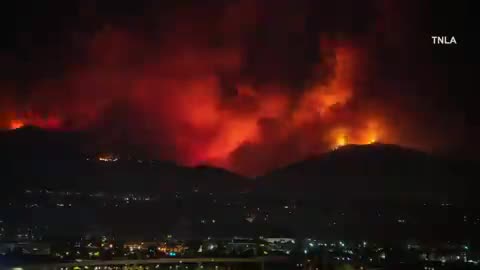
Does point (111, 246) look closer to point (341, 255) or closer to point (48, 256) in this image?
point (48, 256)

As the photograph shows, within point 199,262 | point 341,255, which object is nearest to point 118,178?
point 199,262

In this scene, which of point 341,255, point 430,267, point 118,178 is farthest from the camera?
point 118,178

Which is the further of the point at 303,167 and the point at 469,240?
the point at 303,167

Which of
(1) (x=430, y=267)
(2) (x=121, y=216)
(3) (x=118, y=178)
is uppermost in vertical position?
(3) (x=118, y=178)

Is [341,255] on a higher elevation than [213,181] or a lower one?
lower

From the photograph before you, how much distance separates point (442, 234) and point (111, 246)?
15992 mm

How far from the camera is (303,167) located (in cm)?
5088

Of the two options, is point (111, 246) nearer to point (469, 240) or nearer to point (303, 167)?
point (469, 240)

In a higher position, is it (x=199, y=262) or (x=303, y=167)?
(x=303, y=167)

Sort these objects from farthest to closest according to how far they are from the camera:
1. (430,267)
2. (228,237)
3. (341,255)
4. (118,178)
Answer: (118,178)
(228,237)
(341,255)
(430,267)

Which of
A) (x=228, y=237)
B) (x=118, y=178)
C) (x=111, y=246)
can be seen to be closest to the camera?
(x=111, y=246)

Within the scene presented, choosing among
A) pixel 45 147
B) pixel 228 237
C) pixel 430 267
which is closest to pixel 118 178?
pixel 45 147

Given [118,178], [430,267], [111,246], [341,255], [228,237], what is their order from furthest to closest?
[118,178]
[228,237]
[111,246]
[341,255]
[430,267]

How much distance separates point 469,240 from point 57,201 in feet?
72.1
